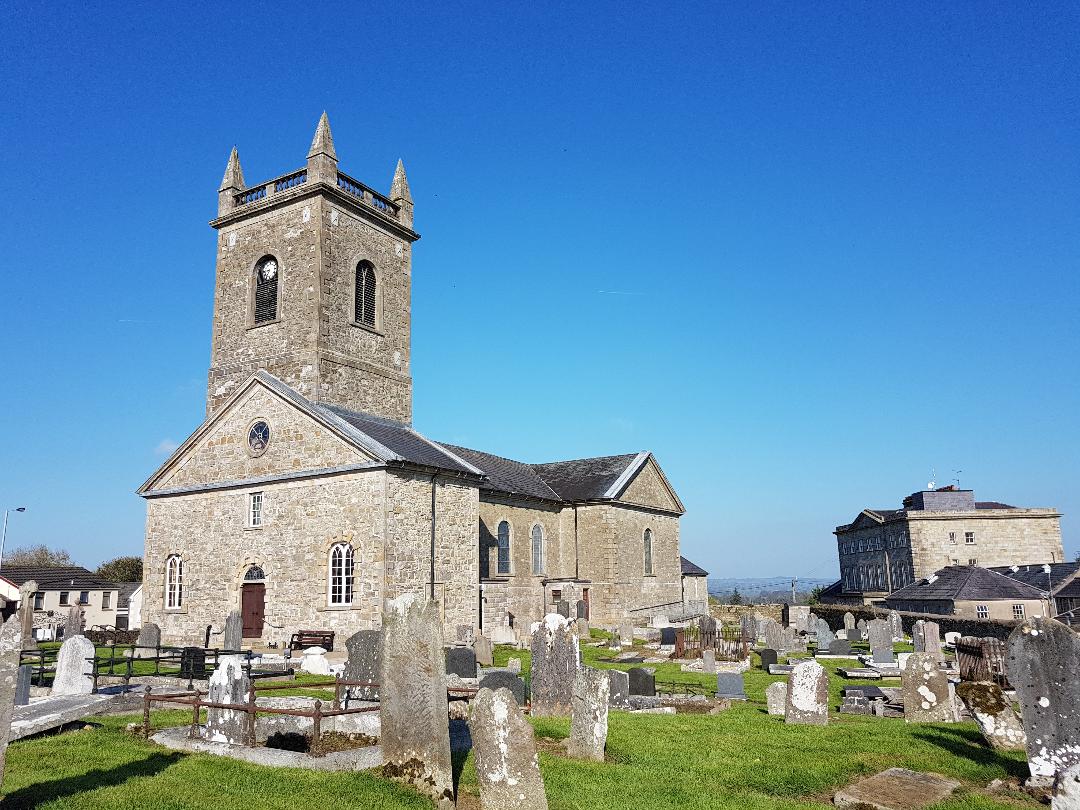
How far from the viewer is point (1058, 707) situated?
29.1 ft

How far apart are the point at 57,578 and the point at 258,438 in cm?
2438

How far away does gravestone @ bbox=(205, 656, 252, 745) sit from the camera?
10289 millimetres

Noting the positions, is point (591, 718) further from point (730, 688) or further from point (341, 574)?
point (341, 574)

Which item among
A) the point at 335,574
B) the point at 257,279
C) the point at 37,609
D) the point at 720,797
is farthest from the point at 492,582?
the point at 37,609

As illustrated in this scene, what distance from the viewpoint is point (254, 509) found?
93.8ft

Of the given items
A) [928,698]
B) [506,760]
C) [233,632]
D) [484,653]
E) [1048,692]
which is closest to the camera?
[506,760]

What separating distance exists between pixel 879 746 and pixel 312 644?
18.4 metres

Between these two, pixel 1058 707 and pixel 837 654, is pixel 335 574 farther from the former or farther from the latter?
pixel 1058 707

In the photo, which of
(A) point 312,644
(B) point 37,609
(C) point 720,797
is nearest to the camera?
(C) point 720,797

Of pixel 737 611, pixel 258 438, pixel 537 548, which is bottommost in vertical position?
pixel 737 611

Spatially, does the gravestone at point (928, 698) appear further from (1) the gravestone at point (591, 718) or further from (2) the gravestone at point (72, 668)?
(2) the gravestone at point (72, 668)

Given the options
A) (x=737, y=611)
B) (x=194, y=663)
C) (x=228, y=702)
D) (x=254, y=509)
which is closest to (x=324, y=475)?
(x=254, y=509)

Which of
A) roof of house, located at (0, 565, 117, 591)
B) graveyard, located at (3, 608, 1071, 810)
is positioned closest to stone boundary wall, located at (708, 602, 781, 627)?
graveyard, located at (3, 608, 1071, 810)

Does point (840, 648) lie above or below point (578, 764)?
below
